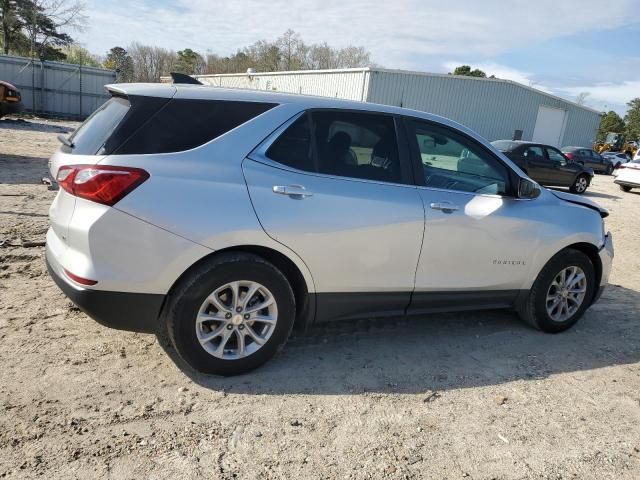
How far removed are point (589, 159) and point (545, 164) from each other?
13.1m

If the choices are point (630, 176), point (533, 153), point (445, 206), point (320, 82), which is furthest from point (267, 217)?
point (320, 82)

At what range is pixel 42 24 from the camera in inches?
1443

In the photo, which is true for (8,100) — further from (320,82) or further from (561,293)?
(320,82)

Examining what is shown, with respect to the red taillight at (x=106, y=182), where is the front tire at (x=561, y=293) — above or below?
below

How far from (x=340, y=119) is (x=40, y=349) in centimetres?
259

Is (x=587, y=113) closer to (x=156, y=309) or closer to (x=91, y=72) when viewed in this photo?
(x=91, y=72)

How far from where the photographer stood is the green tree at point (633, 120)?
59.1m

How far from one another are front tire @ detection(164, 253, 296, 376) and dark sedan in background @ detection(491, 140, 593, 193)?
14470 millimetres

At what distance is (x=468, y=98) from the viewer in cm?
2786

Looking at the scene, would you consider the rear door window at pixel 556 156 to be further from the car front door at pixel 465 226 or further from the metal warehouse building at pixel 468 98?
the car front door at pixel 465 226

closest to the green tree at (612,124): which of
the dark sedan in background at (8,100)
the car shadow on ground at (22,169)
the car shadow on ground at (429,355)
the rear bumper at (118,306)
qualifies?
the dark sedan in background at (8,100)

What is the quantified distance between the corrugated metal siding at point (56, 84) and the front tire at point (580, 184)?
2079 cm

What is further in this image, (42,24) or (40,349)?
(42,24)

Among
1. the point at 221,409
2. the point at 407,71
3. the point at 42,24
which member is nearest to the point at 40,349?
the point at 221,409
